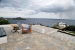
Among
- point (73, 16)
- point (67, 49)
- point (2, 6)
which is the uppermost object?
point (2, 6)

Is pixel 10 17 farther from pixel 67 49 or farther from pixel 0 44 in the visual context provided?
pixel 67 49

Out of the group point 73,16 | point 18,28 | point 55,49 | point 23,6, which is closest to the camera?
point 55,49

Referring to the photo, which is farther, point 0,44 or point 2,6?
point 2,6

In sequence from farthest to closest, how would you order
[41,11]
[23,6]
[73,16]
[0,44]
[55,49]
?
[41,11] → [23,6] → [73,16] → [0,44] → [55,49]

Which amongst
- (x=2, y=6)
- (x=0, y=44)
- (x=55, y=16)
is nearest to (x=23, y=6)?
(x=2, y=6)

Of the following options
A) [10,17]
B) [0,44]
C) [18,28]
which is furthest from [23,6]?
[0,44]

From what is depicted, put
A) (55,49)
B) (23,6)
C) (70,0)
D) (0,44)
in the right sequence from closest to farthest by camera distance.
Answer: (55,49) → (0,44) → (70,0) → (23,6)

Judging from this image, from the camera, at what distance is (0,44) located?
5.72m

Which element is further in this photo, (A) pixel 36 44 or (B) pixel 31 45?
(A) pixel 36 44

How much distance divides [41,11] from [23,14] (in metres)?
3.95

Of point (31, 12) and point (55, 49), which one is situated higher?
point (31, 12)

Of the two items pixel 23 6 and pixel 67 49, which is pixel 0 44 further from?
pixel 23 6

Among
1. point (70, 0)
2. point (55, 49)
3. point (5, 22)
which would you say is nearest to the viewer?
point (55, 49)

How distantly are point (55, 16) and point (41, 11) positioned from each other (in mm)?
3141
